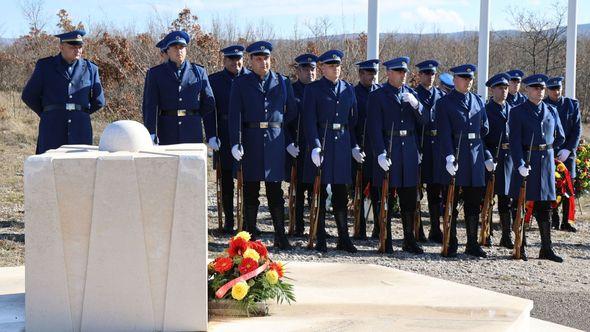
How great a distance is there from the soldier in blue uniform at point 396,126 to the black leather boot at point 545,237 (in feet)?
4.14

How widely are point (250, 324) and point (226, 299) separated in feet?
0.86

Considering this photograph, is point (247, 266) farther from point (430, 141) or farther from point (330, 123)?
point (430, 141)

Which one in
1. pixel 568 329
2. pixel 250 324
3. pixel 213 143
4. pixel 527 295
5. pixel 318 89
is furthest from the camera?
pixel 213 143

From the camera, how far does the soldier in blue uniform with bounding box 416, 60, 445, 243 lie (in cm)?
921

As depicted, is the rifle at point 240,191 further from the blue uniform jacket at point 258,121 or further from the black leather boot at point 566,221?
the black leather boot at point 566,221

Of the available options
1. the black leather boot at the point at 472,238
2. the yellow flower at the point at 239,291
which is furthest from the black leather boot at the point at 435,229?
the yellow flower at the point at 239,291

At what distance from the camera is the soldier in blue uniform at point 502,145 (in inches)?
376

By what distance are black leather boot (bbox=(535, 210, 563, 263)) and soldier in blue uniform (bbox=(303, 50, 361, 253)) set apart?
182 centimetres

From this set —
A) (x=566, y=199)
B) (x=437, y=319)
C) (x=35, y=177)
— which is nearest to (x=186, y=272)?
(x=35, y=177)

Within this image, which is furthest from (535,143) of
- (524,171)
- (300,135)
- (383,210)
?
(300,135)

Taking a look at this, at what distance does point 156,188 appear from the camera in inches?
188

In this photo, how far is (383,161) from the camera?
8.48 meters

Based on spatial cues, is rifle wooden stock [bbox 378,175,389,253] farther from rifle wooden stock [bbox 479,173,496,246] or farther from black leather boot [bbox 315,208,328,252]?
rifle wooden stock [bbox 479,173,496,246]

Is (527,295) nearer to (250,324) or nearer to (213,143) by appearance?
(250,324)
